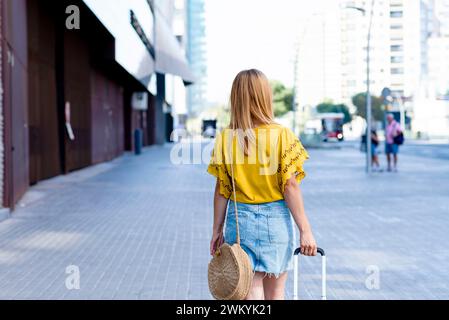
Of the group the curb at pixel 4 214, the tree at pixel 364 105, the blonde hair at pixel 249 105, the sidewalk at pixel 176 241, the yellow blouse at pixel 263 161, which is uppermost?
the tree at pixel 364 105

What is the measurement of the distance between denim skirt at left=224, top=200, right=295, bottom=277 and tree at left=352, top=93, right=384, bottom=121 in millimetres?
100283

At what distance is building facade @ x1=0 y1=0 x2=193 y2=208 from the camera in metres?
13.9

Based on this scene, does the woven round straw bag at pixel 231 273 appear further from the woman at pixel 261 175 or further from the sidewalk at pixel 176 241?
the sidewalk at pixel 176 241

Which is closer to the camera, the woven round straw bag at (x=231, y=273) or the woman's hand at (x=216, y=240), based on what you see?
the woven round straw bag at (x=231, y=273)

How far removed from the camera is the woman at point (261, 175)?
354cm

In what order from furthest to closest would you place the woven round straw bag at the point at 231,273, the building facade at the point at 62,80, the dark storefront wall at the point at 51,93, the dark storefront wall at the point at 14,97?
1. the building facade at the point at 62,80
2. the dark storefront wall at the point at 51,93
3. the dark storefront wall at the point at 14,97
4. the woven round straw bag at the point at 231,273

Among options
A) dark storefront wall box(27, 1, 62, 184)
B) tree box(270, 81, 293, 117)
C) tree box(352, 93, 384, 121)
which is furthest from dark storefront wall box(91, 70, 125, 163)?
tree box(270, 81, 293, 117)

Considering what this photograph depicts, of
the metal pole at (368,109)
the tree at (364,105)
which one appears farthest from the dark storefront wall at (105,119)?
the tree at (364,105)

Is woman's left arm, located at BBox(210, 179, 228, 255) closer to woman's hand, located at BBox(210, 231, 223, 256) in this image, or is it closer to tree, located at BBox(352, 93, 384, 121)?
woman's hand, located at BBox(210, 231, 223, 256)

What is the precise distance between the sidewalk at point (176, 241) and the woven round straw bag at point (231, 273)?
2.97m

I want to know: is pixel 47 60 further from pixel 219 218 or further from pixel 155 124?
pixel 155 124
